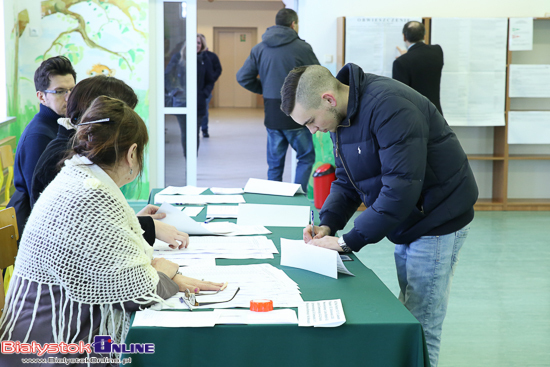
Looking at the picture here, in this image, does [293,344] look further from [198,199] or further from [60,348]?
[198,199]

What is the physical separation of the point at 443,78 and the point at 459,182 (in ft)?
13.4

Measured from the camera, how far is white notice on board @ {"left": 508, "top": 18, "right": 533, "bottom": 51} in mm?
5887

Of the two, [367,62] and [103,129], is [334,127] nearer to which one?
[103,129]

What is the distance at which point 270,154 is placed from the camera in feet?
17.9

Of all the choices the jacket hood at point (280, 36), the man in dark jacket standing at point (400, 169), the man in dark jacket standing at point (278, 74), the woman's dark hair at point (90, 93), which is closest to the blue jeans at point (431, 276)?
the man in dark jacket standing at point (400, 169)

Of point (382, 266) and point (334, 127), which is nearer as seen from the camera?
point (334, 127)

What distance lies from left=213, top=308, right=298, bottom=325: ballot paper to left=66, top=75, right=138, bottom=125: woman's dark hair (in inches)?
38.9

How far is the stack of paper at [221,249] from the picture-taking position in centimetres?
214

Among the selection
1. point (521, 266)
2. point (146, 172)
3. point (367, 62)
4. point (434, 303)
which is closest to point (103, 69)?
point (146, 172)

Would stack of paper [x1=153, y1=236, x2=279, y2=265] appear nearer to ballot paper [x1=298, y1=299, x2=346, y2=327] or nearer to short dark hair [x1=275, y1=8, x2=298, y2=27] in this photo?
ballot paper [x1=298, y1=299, x2=346, y2=327]

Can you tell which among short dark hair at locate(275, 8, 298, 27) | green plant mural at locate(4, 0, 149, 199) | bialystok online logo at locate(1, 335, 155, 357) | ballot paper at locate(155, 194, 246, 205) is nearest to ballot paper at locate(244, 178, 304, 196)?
ballot paper at locate(155, 194, 246, 205)

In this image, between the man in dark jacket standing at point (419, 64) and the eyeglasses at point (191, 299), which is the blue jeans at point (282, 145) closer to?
the man in dark jacket standing at point (419, 64)

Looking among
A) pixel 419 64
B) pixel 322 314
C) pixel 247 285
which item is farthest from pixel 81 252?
pixel 419 64

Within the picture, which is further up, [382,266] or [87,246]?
[87,246]
